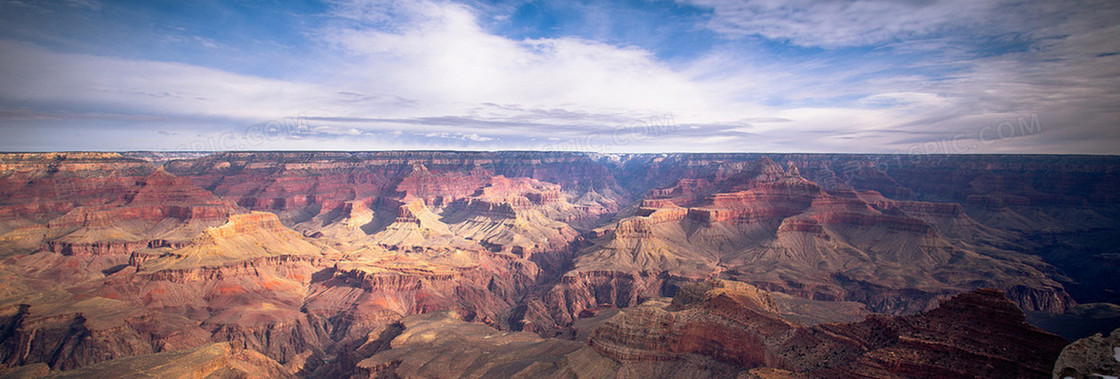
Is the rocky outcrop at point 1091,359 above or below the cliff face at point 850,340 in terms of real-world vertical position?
above

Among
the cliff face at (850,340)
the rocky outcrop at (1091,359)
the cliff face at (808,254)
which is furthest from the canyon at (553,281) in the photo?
the rocky outcrop at (1091,359)

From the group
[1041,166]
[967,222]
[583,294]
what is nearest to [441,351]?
[583,294]

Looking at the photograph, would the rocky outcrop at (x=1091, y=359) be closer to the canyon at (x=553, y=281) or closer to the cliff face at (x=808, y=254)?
the canyon at (x=553, y=281)

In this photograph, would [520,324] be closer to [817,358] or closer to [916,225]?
[817,358]

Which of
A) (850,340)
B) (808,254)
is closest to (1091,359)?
(850,340)

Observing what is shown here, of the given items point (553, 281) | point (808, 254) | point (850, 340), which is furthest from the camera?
point (553, 281)

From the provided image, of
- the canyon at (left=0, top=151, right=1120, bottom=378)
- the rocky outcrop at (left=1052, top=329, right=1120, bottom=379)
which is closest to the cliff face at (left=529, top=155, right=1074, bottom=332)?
the canyon at (left=0, top=151, right=1120, bottom=378)

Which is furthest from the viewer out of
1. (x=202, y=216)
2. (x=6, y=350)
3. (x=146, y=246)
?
(x=202, y=216)

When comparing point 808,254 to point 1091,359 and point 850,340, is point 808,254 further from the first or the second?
point 1091,359
